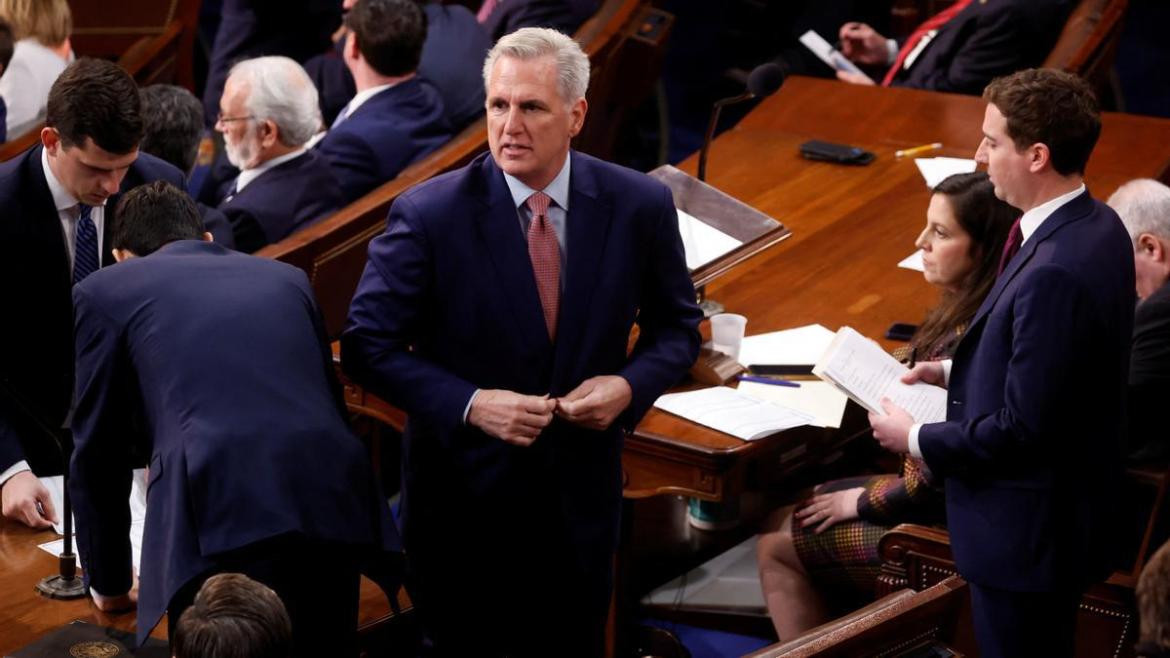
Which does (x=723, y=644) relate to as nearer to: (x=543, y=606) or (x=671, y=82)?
(x=543, y=606)

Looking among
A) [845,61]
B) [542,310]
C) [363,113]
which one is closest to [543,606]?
[542,310]

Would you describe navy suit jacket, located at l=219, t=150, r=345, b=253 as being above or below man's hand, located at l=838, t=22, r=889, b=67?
below

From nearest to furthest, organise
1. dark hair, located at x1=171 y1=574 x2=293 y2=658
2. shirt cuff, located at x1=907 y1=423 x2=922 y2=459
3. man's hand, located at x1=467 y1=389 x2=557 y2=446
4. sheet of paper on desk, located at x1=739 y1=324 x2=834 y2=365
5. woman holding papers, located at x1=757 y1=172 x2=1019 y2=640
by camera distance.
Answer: dark hair, located at x1=171 y1=574 x2=293 y2=658
man's hand, located at x1=467 y1=389 x2=557 y2=446
shirt cuff, located at x1=907 y1=423 x2=922 y2=459
woman holding papers, located at x1=757 y1=172 x2=1019 y2=640
sheet of paper on desk, located at x1=739 y1=324 x2=834 y2=365

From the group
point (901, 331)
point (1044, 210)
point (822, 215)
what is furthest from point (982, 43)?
point (1044, 210)

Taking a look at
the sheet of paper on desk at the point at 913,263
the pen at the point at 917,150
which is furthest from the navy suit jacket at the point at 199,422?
the pen at the point at 917,150

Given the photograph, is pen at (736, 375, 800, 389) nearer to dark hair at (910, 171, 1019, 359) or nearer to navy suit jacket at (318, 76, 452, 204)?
dark hair at (910, 171, 1019, 359)

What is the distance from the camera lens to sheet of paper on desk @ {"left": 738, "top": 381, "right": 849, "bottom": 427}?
351 cm

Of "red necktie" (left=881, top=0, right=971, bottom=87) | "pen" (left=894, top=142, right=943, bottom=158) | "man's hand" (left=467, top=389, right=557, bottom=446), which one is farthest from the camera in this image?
"red necktie" (left=881, top=0, right=971, bottom=87)

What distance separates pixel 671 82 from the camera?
727 cm

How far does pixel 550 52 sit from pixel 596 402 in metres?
0.58

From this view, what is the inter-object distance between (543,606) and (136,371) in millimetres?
834

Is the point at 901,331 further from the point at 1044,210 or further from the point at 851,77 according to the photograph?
the point at 851,77

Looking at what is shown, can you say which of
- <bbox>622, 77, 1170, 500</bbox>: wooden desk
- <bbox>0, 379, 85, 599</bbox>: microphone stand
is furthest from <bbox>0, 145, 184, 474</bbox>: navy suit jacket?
<bbox>622, 77, 1170, 500</bbox>: wooden desk

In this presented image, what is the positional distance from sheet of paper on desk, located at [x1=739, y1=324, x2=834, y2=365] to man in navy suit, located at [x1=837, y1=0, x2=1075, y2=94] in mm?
1986
